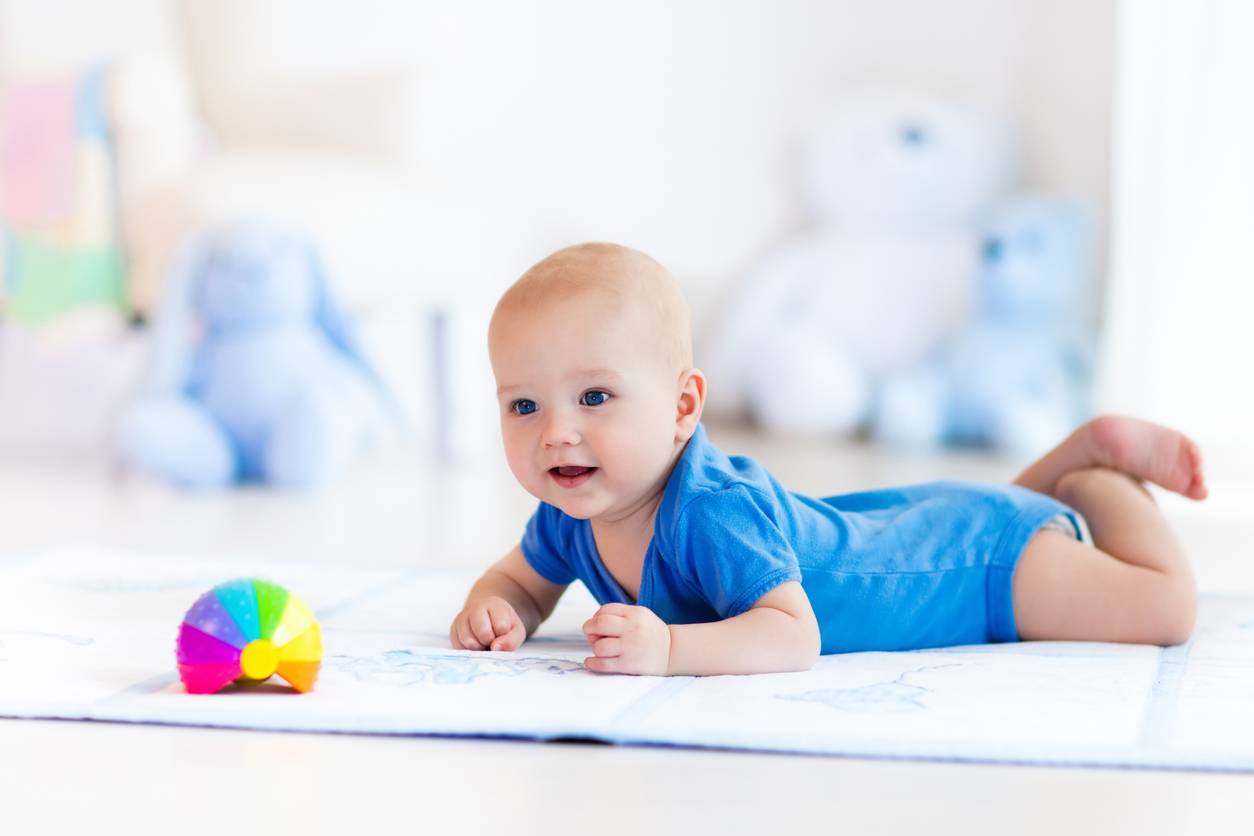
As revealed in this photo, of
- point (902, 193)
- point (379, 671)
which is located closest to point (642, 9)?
point (902, 193)

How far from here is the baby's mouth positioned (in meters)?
1.01

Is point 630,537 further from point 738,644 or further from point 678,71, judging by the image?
point 678,71

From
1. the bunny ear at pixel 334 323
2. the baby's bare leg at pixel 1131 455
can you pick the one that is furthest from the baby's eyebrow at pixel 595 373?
the bunny ear at pixel 334 323

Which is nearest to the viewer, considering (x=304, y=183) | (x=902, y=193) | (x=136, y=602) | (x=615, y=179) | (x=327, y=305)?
(x=136, y=602)

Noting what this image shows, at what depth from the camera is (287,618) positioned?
94 cm

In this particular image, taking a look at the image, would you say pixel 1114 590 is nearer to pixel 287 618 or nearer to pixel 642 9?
pixel 287 618

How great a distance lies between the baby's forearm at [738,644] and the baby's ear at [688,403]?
0.45 feet

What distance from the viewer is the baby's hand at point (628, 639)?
3.18 feet

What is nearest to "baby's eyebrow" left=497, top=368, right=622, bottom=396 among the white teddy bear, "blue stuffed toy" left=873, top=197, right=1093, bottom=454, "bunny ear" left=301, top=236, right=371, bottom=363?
"bunny ear" left=301, top=236, right=371, bottom=363

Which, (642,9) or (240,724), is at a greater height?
(642,9)

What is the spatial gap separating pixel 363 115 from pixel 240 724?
1983 millimetres

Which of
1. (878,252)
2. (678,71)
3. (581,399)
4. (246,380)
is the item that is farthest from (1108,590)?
(678,71)

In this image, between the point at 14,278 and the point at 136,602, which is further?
the point at 14,278

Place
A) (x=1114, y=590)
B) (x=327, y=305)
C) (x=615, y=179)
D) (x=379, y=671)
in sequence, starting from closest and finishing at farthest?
(x=379, y=671) < (x=1114, y=590) < (x=327, y=305) < (x=615, y=179)
